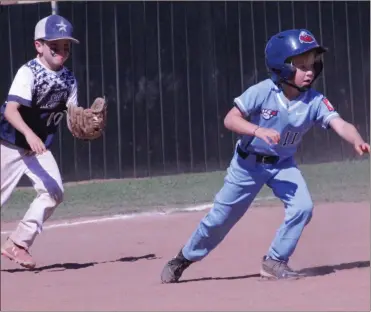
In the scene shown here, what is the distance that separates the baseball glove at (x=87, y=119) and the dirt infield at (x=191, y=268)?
986 millimetres

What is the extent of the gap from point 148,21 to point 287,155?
24.0 feet

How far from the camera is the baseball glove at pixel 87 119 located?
7992mm

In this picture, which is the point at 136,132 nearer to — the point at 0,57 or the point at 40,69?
the point at 0,57

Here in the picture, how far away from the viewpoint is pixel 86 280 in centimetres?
728

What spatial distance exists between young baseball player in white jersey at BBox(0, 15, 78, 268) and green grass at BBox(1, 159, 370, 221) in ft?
8.98

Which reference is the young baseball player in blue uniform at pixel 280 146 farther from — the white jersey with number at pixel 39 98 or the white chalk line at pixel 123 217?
the white chalk line at pixel 123 217

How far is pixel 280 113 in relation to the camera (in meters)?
6.86

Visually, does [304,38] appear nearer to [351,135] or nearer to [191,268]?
[351,135]

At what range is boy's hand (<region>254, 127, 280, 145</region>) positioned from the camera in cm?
635

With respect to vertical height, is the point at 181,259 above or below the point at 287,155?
below

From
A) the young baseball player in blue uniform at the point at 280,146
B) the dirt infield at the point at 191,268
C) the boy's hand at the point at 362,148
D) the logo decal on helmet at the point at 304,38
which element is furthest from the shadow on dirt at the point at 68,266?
the boy's hand at the point at 362,148

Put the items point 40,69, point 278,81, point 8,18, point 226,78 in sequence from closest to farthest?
point 278,81 → point 40,69 → point 8,18 → point 226,78

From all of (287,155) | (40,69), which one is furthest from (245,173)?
(40,69)

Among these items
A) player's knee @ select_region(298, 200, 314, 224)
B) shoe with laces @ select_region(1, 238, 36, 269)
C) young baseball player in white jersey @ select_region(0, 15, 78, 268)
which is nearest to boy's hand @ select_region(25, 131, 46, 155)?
young baseball player in white jersey @ select_region(0, 15, 78, 268)
